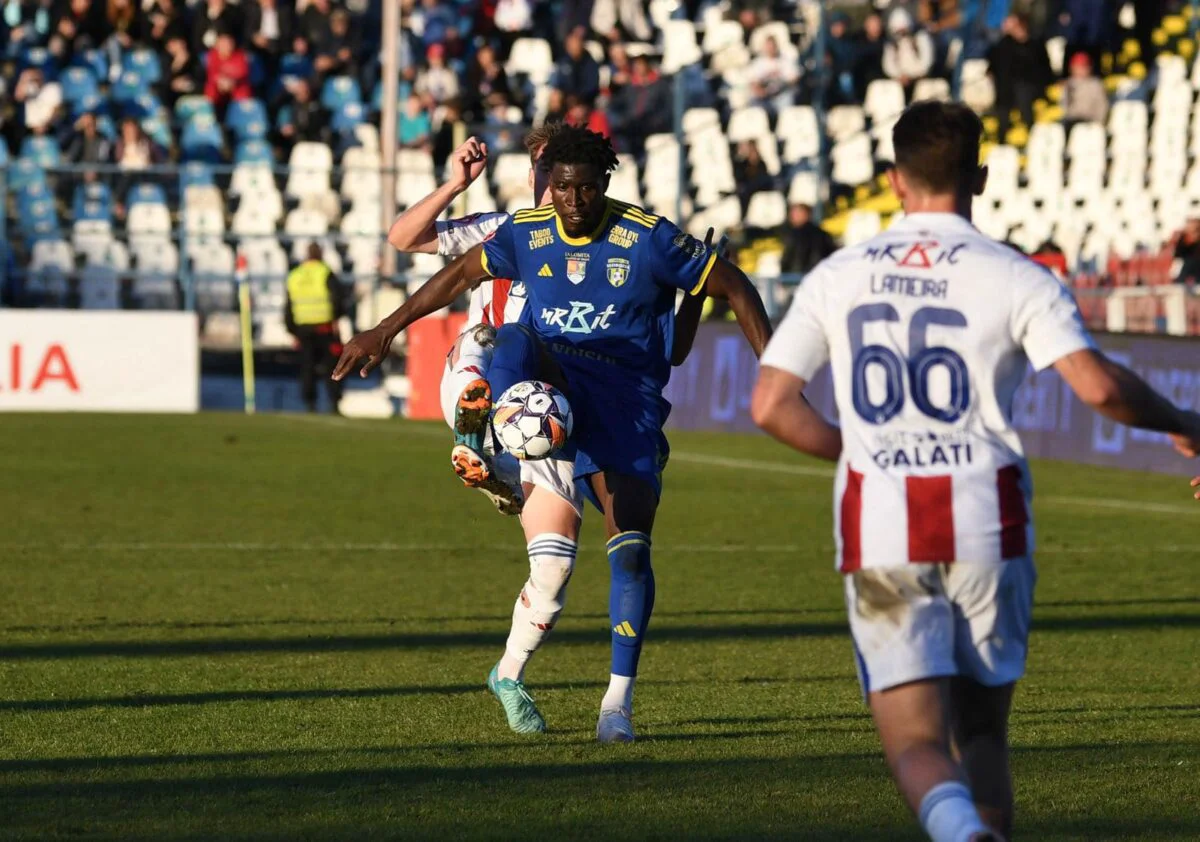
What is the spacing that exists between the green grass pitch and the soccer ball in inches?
36.4

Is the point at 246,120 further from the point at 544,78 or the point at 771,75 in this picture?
the point at 771,75

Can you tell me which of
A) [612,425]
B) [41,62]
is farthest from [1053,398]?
[41,62]

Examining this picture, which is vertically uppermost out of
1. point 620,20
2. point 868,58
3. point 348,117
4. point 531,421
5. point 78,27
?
point 620,20

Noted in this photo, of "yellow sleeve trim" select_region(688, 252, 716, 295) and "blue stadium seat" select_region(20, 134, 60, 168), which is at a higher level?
"blue stadium seat" select_region(20, 134, 60, 168)

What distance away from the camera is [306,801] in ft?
18.4

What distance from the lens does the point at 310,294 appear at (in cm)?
2539

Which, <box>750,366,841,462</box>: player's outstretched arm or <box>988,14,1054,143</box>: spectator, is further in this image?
<box>988,14,1054,143</box>: spectator

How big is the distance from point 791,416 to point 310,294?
21.5m

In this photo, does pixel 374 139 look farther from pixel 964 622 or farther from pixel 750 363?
pixel 964 622

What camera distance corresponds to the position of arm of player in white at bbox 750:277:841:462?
4230 mm

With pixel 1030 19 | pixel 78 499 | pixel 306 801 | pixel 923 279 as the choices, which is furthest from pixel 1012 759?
pixel 1030 19

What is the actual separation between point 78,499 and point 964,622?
11.9 metres

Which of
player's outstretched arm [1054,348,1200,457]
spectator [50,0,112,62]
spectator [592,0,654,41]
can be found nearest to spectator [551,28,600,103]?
spectator [592,0,654,41]

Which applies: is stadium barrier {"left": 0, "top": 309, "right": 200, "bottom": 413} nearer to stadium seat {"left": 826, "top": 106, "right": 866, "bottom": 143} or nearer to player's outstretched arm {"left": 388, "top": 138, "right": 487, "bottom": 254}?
stadium seat {"left": 826, "top": 106, "right": 866, "bottom": 143}
